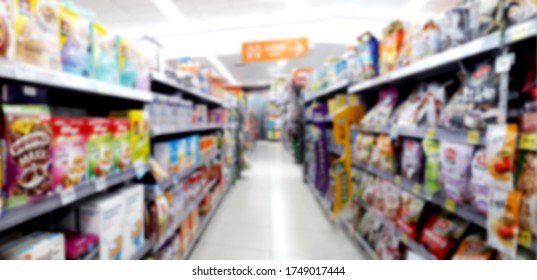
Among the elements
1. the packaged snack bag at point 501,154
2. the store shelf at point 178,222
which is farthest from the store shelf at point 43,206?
the packaged snack bag at point 501,154

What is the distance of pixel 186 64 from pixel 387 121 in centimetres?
185

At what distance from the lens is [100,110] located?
1.46 meters

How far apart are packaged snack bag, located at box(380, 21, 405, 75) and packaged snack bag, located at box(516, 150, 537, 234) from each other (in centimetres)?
93

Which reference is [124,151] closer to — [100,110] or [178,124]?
[100,110]

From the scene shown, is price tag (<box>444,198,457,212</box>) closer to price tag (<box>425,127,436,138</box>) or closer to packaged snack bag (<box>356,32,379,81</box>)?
price tag (<box>425,127,436,138</box>)

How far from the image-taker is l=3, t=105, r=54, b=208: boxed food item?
0.71 m

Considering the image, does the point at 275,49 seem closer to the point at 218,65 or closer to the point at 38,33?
the point at 218,65

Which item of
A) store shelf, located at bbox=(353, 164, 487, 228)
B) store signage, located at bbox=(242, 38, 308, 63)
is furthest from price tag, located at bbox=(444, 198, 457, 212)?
store signage, located at bbox=(242, 38, 308, 63)

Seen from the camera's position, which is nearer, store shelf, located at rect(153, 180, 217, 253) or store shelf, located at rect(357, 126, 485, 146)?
store shelf, located at rect(357, 126, 485, 146)

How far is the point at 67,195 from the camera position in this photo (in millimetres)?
896

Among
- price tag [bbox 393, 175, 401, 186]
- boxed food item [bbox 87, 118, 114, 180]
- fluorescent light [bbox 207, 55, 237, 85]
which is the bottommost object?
price tag [bbox 393, 175, 401, 186]

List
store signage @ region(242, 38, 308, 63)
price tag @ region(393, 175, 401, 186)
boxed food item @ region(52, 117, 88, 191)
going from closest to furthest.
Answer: boxed food item @ region(52, 117, 88, 191)
price tag @ region(393, 175, 401, 186)
store signage @ region(242, 38, 308, 63)

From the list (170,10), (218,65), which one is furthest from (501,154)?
(218,65)

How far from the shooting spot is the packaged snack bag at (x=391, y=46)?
1667 mm
